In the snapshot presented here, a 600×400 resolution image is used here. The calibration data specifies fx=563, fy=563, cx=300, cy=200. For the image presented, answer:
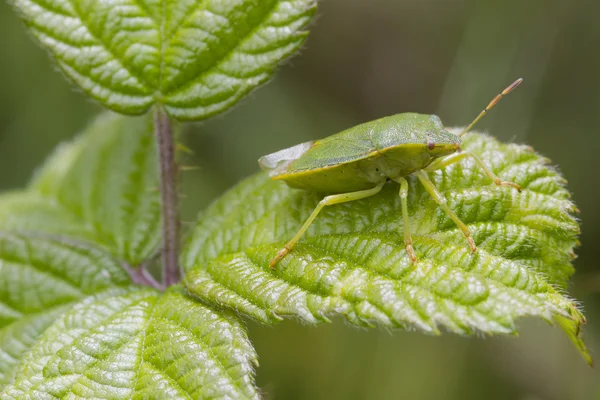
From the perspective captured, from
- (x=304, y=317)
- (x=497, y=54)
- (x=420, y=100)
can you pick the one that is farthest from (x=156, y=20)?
(x=420, y=100)

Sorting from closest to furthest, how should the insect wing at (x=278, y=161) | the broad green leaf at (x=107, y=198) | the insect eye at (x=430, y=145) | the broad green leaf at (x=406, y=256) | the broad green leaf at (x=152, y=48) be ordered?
the broad green leaf at (x=406, y=256)
the insect eye at (x=430, y=145)
the broad green leaf at (x=152, y=48)
the insect wing at (x=278, y=161)
the broad green leaf at (x=107, y=198)

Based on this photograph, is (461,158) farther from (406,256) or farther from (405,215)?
(406,256)

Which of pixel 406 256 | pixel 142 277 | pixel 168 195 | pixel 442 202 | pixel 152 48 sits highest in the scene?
pixel 152 48

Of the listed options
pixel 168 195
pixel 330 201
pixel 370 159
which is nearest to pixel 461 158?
pixel 370 159

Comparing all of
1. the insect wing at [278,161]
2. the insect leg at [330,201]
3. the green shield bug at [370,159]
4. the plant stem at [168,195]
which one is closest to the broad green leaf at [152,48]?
the plant stem at [168,195]

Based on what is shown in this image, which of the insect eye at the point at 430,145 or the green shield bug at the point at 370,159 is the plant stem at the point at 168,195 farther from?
the insect eye at the point at 430,145
